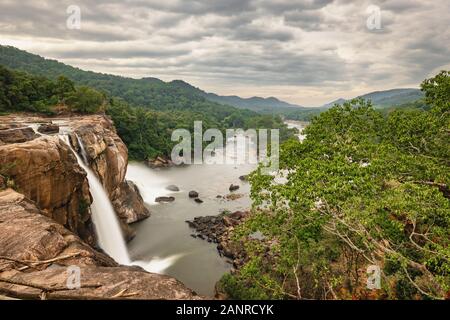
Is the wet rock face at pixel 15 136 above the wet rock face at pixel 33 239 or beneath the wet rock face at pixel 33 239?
above

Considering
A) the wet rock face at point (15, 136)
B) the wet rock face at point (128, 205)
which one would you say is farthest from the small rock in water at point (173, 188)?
the wet rock face at point (15, 136)

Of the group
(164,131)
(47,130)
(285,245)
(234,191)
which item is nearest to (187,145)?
(164,131)

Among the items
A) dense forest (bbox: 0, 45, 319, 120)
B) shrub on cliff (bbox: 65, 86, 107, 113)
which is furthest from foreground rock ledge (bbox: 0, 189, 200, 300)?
dense forest (bbox: 0, 45, 319, 120)

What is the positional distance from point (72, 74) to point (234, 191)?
13826cm

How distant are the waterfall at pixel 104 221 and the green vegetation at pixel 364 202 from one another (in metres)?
8.42

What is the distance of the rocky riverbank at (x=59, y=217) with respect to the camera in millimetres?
6044

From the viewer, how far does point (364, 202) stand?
845 centimetres

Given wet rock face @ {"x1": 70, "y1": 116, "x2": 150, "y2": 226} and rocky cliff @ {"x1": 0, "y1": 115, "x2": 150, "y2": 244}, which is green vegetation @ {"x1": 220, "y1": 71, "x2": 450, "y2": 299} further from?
wet rock face @ {"x1": 70, "y1": 116, "x2": 150, "y2": 226}

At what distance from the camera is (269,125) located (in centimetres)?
9519

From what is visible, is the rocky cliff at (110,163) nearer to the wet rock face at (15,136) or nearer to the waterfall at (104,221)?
the waterfall at (104,221)

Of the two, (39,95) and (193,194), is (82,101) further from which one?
(193,194)
